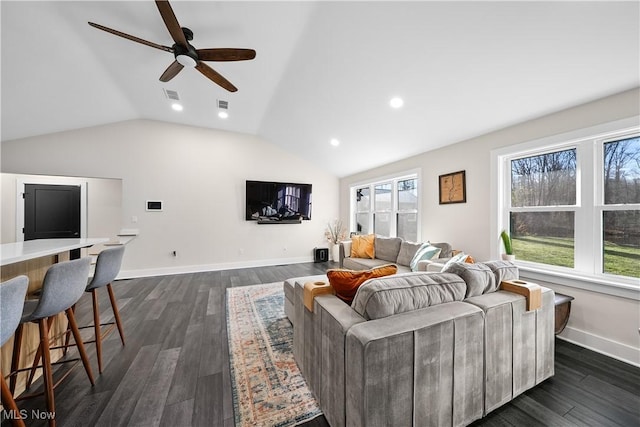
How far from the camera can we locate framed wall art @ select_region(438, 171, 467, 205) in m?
3.23

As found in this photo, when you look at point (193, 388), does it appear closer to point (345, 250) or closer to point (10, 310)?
point (10, 310)

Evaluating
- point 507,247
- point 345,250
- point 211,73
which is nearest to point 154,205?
point 211,73

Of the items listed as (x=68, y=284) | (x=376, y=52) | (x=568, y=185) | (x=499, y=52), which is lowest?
(x=68, y=284)

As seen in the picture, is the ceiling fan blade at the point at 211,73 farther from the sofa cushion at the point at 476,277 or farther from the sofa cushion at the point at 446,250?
the sofa cushion at the point at 446,250

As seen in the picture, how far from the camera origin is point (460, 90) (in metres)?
2.45

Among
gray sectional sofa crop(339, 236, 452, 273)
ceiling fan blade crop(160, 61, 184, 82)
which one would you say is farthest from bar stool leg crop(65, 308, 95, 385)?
gray sectional sofa crop(339, 236, 452, 273)

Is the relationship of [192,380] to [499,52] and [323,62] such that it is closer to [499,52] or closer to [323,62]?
[323,62]

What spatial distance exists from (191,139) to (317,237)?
3.78 meters

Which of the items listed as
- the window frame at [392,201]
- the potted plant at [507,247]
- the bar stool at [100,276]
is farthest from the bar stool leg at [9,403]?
the window frame at [392,201]

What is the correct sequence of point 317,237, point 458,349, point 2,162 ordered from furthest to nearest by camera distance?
1. point 317,237
2. point 2,162
3. point 458,349

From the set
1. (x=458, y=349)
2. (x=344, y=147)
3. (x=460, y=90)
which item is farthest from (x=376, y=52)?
(x=458, y=349)

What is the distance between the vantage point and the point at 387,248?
392 centimetres

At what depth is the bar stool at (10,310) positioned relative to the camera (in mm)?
908

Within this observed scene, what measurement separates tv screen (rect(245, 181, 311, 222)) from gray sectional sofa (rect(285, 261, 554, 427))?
4.06m
